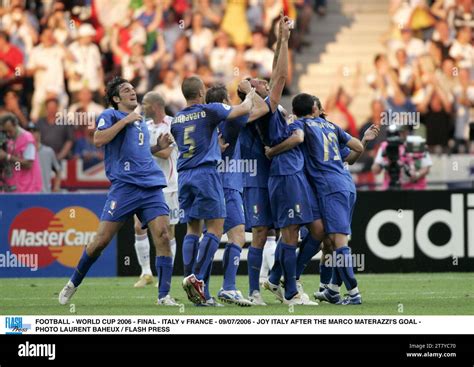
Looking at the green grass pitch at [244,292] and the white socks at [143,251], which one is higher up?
the white socks at [143,251]

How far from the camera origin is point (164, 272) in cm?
1268

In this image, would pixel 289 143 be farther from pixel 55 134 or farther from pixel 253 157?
pixel 55 134

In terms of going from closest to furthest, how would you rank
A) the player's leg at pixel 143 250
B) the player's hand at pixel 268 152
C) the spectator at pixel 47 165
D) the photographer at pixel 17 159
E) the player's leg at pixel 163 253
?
the player's leg at pixel 163 253, the player's hand at pixel 268 152, the player's leg at pixel 143 250, the photographer at pixel 17 159, the spectator at pixel 47 165

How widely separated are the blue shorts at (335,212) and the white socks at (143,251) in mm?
3813

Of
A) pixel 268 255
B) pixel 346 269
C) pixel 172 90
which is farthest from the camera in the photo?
pixel 172 90

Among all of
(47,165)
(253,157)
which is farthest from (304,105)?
(47,165)

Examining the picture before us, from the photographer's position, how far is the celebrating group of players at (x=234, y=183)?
12.5 m

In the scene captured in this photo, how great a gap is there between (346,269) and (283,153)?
4.09 feet
